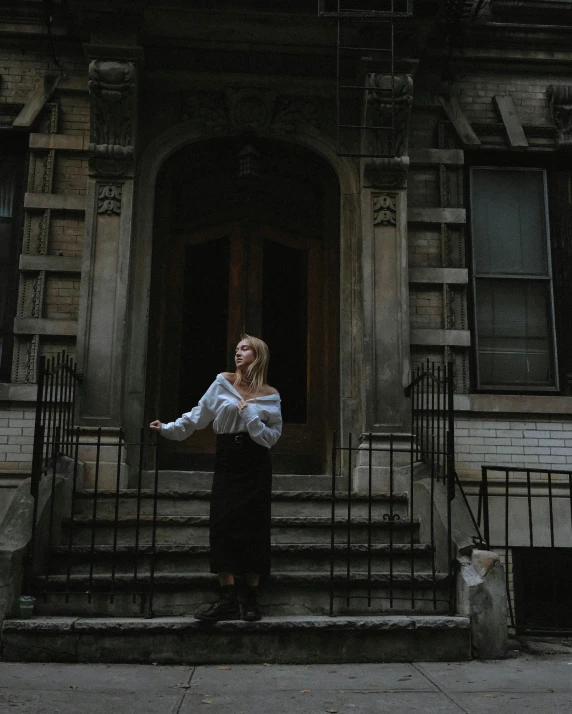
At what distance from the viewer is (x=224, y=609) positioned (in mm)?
5145

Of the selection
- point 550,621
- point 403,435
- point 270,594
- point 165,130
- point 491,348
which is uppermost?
point 165,130

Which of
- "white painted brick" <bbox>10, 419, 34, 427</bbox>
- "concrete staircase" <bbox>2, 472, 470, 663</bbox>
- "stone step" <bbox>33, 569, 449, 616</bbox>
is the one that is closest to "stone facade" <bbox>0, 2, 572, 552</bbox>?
"white painted brick" <bbox>10, 419, 34, 427</bbox>

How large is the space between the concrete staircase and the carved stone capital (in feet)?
11.7

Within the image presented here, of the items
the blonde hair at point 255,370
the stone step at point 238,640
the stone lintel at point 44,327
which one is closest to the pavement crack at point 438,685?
the stone step at point 238,640

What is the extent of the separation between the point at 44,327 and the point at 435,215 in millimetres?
4168

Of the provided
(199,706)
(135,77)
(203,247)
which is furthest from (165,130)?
(199,706)

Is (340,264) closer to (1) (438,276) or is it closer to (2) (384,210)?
(2) (384,210)

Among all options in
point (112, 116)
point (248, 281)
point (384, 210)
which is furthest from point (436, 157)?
point (112, 116)

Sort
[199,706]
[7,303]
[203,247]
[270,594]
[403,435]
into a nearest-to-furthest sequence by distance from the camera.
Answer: [199,706]
[270,594]
[403,435]
[7,303]
[203,247]

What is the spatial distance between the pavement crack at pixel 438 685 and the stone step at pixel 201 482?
268 cm

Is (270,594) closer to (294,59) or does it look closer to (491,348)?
(491,348)

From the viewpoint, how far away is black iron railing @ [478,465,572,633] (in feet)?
25.0

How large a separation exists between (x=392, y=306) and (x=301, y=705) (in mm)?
4509

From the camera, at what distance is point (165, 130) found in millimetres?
8352
